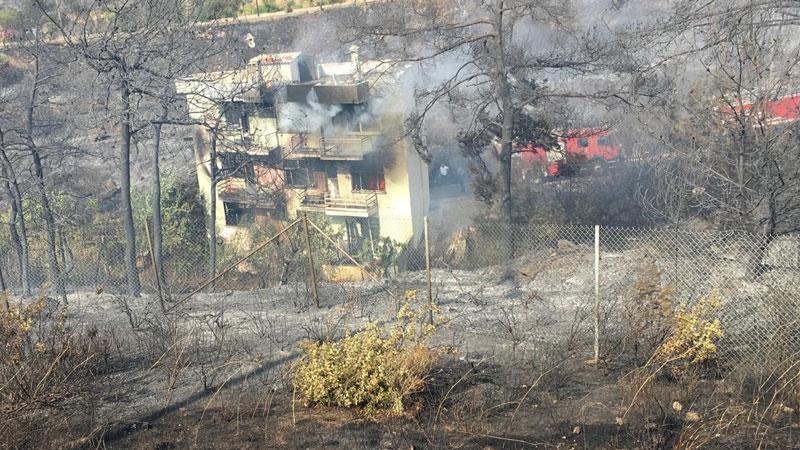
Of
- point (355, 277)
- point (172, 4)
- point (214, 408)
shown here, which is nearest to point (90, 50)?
point (172, 4)

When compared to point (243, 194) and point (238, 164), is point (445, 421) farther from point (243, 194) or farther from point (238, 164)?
point (243, 194)

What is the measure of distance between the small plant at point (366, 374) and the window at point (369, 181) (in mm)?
14469

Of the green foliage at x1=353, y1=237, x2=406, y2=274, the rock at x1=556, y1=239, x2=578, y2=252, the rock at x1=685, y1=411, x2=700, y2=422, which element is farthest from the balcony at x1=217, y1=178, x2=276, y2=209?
the rock at x1=685, y1=411, x2=700, y2=422

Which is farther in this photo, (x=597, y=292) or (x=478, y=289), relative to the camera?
(x=478, y=289)

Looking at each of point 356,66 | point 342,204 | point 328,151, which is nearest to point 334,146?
point 328,151

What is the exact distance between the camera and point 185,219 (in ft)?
63.9

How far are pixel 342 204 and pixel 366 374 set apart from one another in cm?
1489

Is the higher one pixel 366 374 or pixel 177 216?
pixel 177 216

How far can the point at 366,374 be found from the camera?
5203 millimetres

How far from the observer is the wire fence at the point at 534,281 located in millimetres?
6324

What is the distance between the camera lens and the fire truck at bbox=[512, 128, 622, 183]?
19.1m

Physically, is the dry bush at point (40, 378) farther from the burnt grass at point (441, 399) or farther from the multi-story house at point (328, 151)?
the multi-story house at point (328, 151)

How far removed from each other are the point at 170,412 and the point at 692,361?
419 cm

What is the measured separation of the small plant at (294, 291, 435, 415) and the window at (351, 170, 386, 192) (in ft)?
47.5
